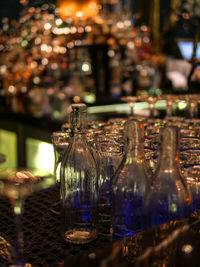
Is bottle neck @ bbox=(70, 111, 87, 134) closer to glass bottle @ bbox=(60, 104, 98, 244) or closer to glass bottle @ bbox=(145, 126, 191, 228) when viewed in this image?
glass bottle @ bbox=(60, 104, 98, 244)

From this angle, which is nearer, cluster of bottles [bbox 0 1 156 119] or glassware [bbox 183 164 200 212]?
glassware [bbox 183 164 200 212]

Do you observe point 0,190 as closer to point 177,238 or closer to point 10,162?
point 177,238

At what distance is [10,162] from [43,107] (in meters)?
0.71

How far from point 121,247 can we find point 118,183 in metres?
0.20

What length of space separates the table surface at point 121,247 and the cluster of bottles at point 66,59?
3228 mm

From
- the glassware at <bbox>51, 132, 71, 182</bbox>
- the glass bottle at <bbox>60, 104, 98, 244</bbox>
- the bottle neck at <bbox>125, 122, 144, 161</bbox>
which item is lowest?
the glass bottle at <bbox>60, 104, 98, 244</bbox>

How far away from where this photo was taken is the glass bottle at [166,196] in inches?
33.6

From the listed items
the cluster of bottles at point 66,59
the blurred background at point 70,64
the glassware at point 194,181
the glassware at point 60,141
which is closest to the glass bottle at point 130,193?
the glassware at point 194,181

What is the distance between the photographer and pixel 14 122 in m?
4.42

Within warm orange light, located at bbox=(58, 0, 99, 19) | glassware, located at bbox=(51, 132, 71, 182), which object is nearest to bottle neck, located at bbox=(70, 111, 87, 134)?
glassware, located at bbox=(51, 132, 71, 182)

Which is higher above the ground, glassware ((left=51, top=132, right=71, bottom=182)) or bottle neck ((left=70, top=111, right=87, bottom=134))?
bottle neck ((left=70, top=111, right=87, bottom=134))

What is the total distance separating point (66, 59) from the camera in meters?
5.23

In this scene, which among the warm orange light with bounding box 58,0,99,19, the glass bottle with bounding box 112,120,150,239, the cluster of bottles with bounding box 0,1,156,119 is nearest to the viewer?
the glass bottle with bounding box 112,120,150,239

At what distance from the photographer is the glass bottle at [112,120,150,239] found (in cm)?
91
